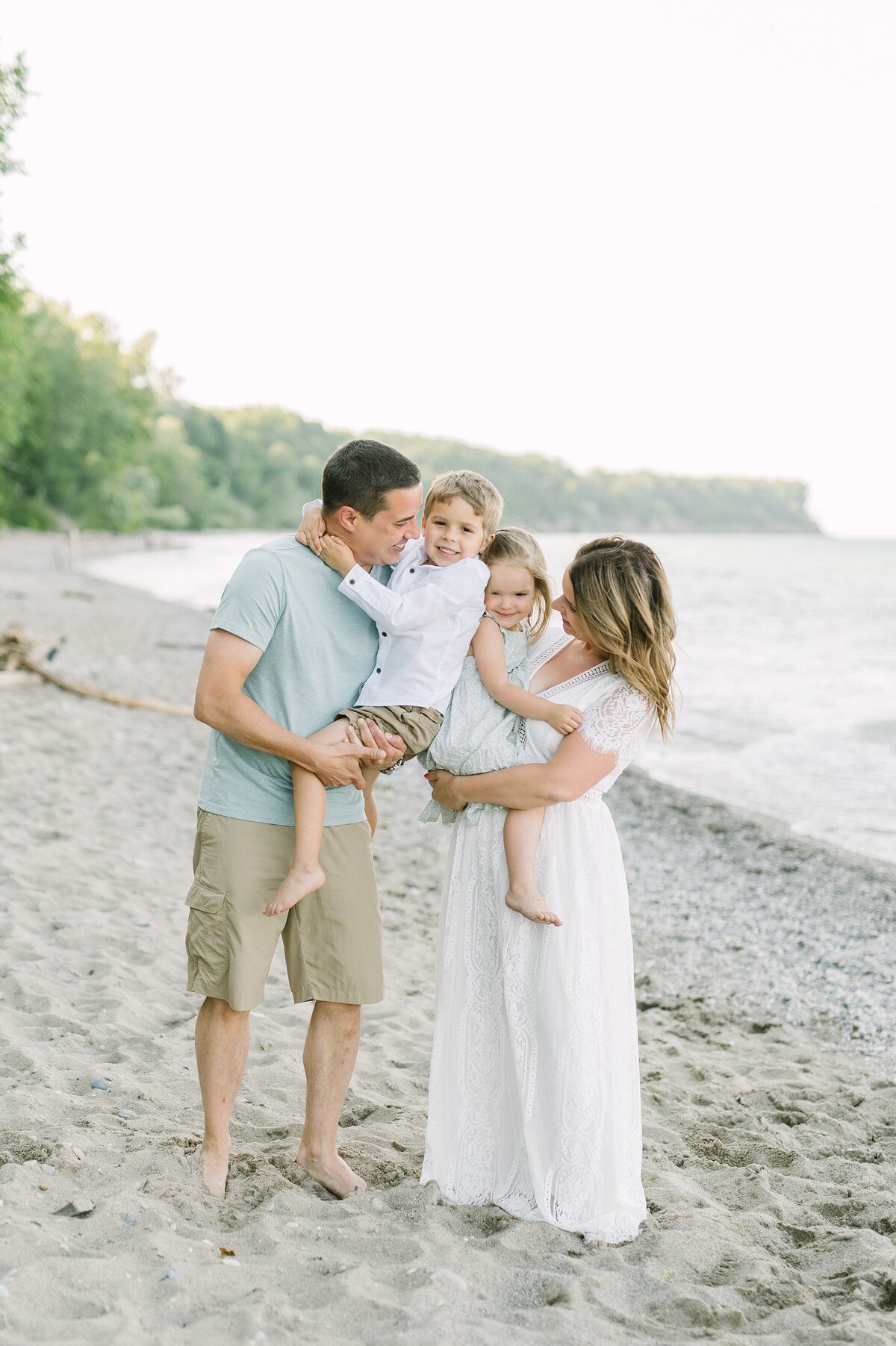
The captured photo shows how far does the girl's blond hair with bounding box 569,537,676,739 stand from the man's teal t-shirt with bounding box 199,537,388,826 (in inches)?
24.0

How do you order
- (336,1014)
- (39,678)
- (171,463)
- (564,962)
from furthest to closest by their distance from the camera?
1. (171,463)
2. (39,678)
3. (336,1014)
4. (564,962)

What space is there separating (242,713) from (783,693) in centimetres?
1888

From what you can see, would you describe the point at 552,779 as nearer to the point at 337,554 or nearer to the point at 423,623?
the point at 423,623

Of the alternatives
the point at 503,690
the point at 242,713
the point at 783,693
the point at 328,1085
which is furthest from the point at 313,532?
the point at 783,693

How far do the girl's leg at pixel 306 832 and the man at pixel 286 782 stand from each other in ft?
0.13

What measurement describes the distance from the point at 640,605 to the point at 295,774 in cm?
99

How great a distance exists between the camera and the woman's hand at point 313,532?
118 inches

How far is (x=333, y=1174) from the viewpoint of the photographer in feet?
10.4

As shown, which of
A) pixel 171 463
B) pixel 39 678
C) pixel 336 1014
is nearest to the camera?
pixel 336 1014

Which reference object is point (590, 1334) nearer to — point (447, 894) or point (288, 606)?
point (447, 894)

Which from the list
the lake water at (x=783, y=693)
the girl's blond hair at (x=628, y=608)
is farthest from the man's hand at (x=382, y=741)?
the lake water at (x=783, y=693)

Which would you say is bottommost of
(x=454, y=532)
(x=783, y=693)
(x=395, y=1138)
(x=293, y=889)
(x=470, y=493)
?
(x=395, y=1138)

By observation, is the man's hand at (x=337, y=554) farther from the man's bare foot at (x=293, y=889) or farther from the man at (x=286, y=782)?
the man's bare foot at (x=293, y=889)

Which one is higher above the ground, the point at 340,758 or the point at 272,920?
the point at 340,758
